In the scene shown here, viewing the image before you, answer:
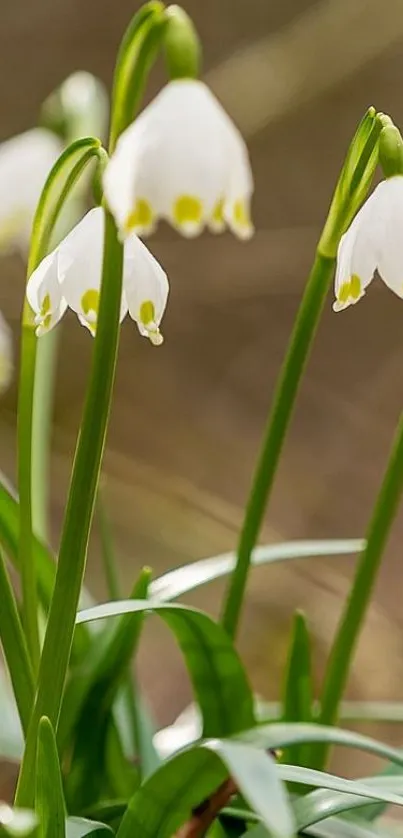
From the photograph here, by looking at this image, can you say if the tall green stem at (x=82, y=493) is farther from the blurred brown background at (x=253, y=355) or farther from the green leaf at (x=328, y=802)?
the blurred brown background at (x=253, y=355)

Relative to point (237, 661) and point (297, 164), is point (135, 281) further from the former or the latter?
point (297, 164)

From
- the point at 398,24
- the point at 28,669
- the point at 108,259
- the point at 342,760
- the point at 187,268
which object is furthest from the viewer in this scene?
the point at 187,268

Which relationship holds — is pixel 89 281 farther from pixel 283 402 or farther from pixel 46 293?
pixel 283 402

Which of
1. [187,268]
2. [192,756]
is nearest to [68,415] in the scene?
[187,268]

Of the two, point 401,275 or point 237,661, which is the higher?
point 401,275

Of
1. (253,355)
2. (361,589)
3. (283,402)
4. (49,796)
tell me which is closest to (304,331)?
(283,402)

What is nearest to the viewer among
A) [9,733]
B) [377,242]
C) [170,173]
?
[170,173]
